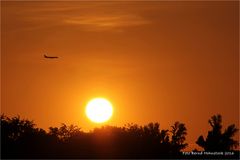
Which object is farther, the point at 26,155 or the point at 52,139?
the point at 52,139

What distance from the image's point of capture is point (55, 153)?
128500 millimetres

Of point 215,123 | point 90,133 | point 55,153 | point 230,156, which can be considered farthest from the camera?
point 90,133

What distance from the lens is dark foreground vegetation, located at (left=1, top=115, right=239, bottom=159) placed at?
128m

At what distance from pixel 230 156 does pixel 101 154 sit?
20562 mm

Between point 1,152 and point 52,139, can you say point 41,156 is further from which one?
point 52,139

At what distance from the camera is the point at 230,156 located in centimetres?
12006

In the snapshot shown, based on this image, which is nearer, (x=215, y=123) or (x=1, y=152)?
(x=1, y=152)

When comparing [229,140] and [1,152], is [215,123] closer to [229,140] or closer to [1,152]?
[229,140]

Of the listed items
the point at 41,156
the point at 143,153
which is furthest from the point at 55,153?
the point at 143,153

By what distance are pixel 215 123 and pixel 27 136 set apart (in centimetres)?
3071

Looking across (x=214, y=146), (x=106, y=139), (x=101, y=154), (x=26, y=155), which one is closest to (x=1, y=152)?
(x=26, y=155)

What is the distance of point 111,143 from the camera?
140 metres

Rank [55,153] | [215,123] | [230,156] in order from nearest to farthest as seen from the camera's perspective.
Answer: [230,156] < [55,153] < [215,123]

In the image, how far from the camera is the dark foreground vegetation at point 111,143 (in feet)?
419
